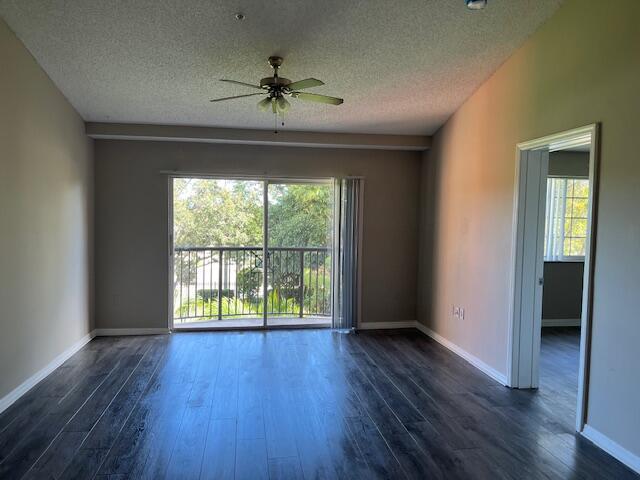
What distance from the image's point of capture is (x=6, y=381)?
310cm

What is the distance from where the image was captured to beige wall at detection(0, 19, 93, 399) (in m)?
3.13

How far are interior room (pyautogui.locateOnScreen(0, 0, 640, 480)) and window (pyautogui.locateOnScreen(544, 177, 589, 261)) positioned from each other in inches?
1.5

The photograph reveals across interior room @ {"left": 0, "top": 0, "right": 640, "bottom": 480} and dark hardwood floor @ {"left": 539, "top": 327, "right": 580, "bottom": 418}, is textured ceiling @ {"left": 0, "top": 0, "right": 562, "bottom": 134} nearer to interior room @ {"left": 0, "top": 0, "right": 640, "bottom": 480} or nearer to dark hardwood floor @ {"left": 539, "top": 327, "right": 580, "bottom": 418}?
interior room @ {"left": 0, "top": 0, "right": 640, "bottom": 480}

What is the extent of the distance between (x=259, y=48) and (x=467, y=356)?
3512mm

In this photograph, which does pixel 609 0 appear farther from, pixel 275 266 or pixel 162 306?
pixel 162 306

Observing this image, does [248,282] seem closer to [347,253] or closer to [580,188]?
[347,253]

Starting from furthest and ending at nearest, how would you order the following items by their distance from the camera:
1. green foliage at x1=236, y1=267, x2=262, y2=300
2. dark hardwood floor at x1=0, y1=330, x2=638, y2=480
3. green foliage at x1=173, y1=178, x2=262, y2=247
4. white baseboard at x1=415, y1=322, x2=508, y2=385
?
green foliage at x1=236, y1=267, x2=262, y2=300 < green foliage at x1=173, y1=178, x2=262, y2=247 < white baseboard at x1=415, y1=322, x2=508, y2=385 < dark hardwood floor at x1=0, y1=330, x2=638, y2=480

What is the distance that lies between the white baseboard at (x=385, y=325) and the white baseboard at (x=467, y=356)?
11 cm

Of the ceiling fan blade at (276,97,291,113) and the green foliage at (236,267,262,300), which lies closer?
the ceiling fan blade at (276,97,291,113)

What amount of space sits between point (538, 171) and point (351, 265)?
252 centimetres

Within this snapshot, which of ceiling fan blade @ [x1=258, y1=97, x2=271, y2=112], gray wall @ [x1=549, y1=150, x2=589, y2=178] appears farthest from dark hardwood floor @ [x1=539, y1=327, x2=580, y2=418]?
ceiling fan blade @ [x1=258, y1=97, x2=271, y2=112]

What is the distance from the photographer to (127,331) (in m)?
5.09

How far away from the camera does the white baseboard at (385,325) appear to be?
5527 millimetres

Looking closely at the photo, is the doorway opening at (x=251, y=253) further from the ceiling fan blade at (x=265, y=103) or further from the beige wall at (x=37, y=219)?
the ceiling fan blade at (x=265, y=103)
